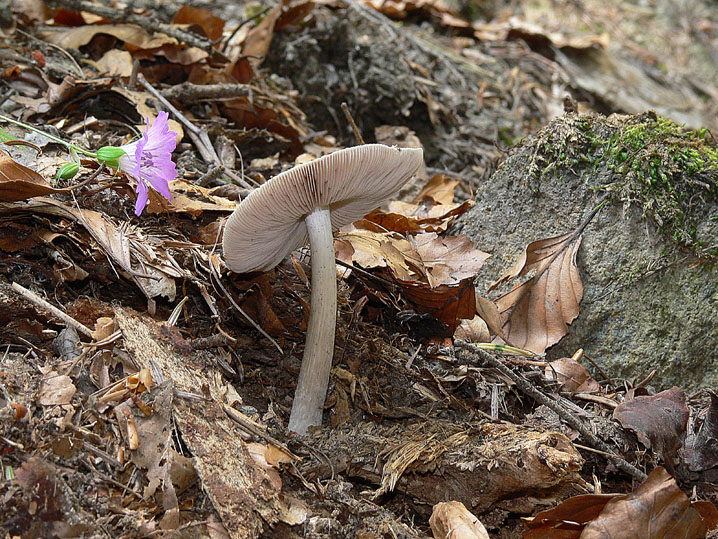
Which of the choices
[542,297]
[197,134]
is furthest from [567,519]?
[197,134]

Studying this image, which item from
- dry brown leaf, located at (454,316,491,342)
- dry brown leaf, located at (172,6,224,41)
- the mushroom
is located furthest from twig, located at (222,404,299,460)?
dry brown leaf, located at (172,6,224,41)

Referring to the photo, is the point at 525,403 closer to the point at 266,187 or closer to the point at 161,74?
the point at 266,187

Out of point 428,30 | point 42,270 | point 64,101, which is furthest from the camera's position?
point 428,30

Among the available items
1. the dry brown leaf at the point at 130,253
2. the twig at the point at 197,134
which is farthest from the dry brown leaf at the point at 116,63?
the dry brown leaf at the point at 130,253

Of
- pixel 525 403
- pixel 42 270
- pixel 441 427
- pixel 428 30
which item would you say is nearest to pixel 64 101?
pixel 42 270

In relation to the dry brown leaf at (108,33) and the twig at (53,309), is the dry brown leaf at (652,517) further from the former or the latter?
the dry brown leaf at (108,33)

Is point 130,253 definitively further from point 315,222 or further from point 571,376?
point 571,376

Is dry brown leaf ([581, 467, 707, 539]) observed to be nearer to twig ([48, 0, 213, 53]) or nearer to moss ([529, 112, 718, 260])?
moss ([529, 112, 718, 260])
